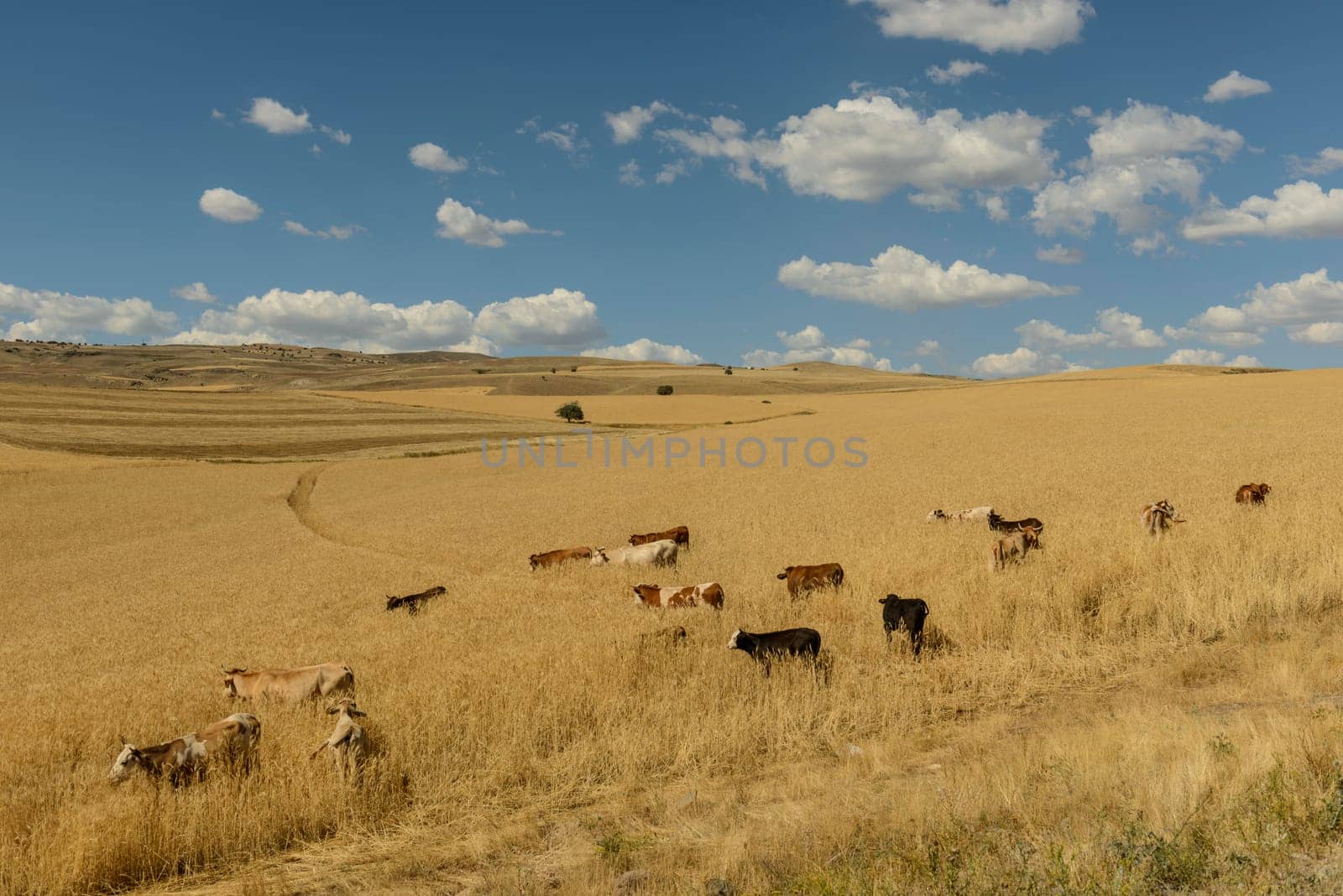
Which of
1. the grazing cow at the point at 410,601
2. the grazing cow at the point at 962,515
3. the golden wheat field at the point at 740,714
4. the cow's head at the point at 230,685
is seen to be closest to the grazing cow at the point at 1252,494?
the golden wheat field at the point at 740,714

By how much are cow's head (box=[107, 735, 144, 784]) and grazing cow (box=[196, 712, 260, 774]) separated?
2.05 feet

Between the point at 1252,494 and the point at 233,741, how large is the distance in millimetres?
24083

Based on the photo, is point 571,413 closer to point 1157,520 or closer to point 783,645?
point 1157,520

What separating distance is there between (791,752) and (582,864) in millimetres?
2962

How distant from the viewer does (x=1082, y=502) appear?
2366 centimetres

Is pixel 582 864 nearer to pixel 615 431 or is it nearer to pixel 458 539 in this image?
pixel 458 539

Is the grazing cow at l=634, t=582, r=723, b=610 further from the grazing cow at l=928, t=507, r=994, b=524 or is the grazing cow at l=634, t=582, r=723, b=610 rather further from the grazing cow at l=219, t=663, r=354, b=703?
the grazing cow at l=928, t=507, r=994, b=524

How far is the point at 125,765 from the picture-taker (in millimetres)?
8055

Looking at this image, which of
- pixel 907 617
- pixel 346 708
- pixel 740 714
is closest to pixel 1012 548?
pixel 907 617

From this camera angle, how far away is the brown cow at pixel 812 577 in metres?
15.4

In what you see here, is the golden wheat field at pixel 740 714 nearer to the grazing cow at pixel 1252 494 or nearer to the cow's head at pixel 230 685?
the cow's head at pixel 230 685

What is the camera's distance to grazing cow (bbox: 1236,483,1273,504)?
20253mm

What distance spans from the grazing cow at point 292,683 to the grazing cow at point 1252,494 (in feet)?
72.7

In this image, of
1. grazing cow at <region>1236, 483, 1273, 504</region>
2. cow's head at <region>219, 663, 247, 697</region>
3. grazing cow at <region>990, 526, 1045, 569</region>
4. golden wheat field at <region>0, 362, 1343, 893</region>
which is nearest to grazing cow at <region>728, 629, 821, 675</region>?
golden wheat field at <region>0, 362, 1343, 893</region>
